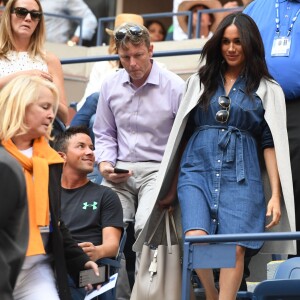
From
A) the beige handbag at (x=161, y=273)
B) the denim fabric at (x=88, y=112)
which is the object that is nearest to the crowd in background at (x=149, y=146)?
the beige handbag at (x=161, y=273)

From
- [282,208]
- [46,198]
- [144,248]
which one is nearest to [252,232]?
[282,208]

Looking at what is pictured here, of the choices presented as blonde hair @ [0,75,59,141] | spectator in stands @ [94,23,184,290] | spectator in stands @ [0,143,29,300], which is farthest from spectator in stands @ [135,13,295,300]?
spectator in stands @ [0,143,29,300]

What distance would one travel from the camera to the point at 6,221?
492 cm

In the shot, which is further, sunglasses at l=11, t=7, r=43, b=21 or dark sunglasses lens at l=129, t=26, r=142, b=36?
sunglasses at l=11, t=7, r=43, b=21

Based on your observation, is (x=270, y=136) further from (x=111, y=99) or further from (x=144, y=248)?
(x=111, y=99)

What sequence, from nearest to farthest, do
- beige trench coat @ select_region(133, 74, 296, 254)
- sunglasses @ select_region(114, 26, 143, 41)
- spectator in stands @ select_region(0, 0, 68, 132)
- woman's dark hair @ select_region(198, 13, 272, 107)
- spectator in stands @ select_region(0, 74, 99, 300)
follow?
spectator in stands @ select_region(0, 74, 99, 300), beige trench coat @ select_region(133, 74, 296, 254), woman's dark hair @ select_region(198, 13, 272, 107), sunglasses @ select_region(114, 26, 143, 41), spectator in stands @ select_region(0, 0, 68, 132)

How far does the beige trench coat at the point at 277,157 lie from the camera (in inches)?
305

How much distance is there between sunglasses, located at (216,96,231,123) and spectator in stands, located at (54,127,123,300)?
98 centimetres

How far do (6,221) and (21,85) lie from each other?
204cm

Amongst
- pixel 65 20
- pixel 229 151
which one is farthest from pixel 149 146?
pixel 65 20

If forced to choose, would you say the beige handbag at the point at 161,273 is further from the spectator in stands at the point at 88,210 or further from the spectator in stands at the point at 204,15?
the spectator in stands at the point at 204,15

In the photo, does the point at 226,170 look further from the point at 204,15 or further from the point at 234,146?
the point at 204,15

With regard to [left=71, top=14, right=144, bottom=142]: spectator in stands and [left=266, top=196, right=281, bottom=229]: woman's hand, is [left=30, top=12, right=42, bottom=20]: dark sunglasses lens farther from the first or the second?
[left=266, top=196, right=281, bottom=229]: woman's hand

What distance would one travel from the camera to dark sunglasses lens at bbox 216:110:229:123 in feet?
25.8
